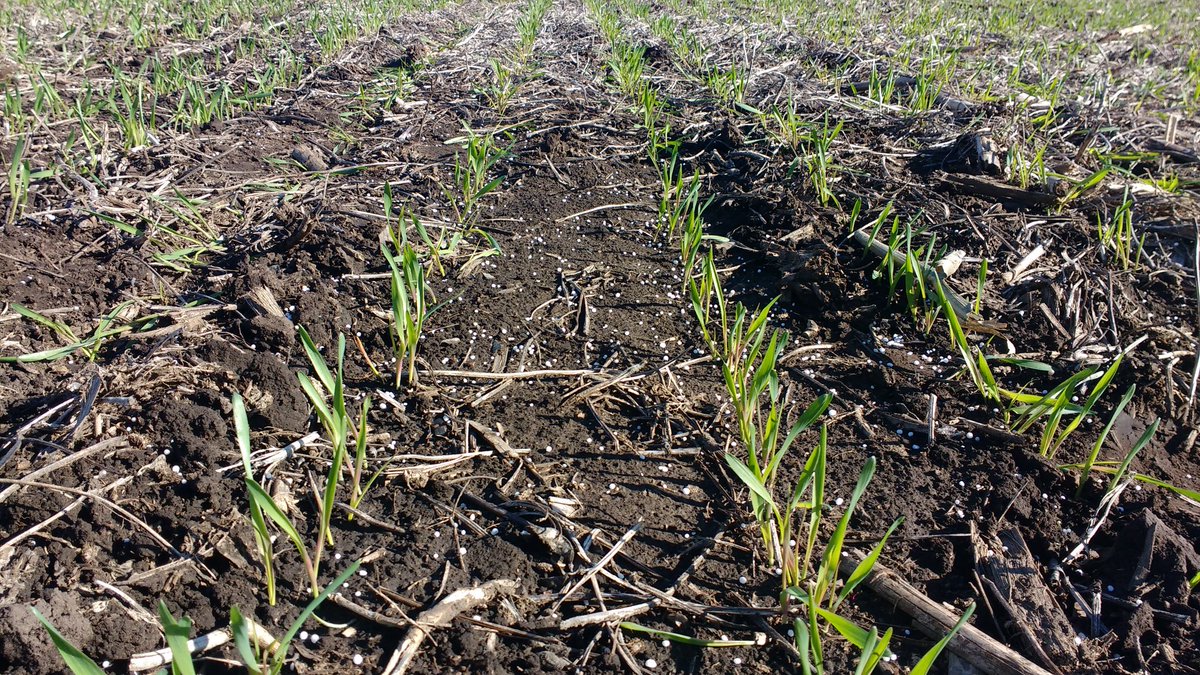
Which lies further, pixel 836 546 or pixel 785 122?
pixel 785 122

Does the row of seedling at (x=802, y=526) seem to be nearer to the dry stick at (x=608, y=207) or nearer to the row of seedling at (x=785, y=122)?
the dry stick at (x=608, y=207)

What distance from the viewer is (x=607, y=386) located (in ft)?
6.85

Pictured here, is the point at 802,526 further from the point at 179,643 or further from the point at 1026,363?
the point at 179,643

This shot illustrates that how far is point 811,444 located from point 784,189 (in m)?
1.66

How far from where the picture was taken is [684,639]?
137 centimetres

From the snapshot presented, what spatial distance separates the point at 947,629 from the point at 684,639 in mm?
529

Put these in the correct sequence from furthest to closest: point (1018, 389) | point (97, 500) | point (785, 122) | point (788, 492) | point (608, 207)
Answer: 1. point (785, 122)
2. point (608, 207)
3. point (1018, 389)
4. point (788, 492)
5. point (97, 500)

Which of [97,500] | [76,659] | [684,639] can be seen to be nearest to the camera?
[76,659]

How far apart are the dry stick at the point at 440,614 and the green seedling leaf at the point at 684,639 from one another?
274mm

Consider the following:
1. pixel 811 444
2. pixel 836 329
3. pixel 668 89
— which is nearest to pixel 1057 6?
pixel 668 89

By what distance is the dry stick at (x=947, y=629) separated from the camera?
A: 133cm

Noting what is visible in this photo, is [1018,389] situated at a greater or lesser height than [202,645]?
lesser

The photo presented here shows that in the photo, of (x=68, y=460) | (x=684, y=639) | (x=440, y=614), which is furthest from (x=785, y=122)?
(x=68, y=460)

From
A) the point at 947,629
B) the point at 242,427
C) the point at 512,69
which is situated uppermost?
the point at 512,69
